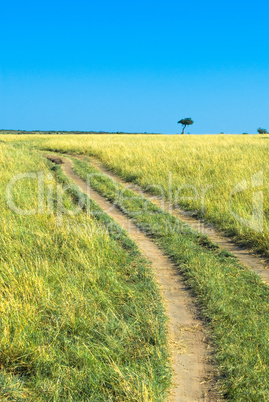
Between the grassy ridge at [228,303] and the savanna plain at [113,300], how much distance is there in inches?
0.6

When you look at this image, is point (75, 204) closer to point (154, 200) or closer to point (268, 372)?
point (154, 200)

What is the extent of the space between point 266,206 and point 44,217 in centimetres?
525

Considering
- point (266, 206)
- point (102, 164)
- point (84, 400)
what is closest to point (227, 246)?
point (266, 206)

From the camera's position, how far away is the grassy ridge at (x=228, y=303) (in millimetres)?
3482

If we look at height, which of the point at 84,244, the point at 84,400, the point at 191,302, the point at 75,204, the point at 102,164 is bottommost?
the point at 84,400

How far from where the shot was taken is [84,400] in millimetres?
3215

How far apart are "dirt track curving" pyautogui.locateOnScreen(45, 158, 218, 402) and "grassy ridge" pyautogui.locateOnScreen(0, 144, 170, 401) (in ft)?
0.53

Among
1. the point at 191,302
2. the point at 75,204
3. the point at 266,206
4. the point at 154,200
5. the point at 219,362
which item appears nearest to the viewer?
the point at 219,362

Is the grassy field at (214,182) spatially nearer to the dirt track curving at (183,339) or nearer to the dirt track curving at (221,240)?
the dirt track curving at (221,240)

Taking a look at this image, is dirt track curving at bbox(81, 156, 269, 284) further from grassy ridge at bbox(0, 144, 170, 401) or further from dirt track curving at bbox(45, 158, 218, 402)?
grassy ridge at bbox(0, 144, 170, 401)

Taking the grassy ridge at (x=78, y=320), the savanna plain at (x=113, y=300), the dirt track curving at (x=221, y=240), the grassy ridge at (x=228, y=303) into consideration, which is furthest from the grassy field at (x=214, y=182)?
the grassy ridge at (x=78, y=320)

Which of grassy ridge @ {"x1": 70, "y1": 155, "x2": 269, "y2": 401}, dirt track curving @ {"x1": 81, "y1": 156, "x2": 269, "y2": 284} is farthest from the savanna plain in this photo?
dirt track curving @ {"x1": 81, "y1": 156, "x2": 269, "y2": 284}

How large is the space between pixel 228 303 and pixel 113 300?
1.51 metres

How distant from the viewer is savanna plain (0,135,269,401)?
3416mm
